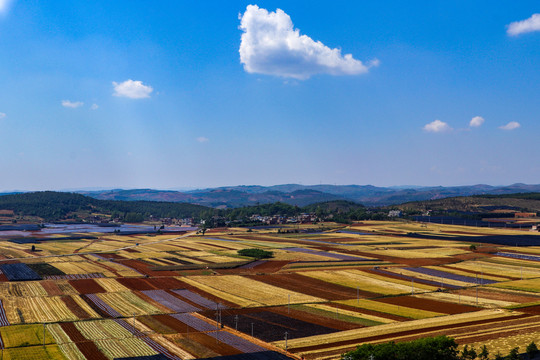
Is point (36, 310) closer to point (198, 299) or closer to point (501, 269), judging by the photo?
point (198, 299)

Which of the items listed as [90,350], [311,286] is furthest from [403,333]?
[90,350]

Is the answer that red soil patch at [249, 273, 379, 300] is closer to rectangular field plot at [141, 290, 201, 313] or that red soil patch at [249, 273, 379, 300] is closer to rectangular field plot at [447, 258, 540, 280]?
rectangular field plot at [141, 290, 201, 313]

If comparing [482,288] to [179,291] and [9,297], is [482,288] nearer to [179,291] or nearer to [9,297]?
[179,291]

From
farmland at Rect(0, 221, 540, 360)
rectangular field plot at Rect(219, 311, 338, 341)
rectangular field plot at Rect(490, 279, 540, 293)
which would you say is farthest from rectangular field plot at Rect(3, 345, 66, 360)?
rectangular field plot at Rect(490, 279, 540, 293)

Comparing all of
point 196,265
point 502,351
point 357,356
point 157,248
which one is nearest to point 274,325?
point 357,356

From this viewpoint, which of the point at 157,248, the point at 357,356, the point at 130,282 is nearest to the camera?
the point at 357,356

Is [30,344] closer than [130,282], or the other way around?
[30,344]
